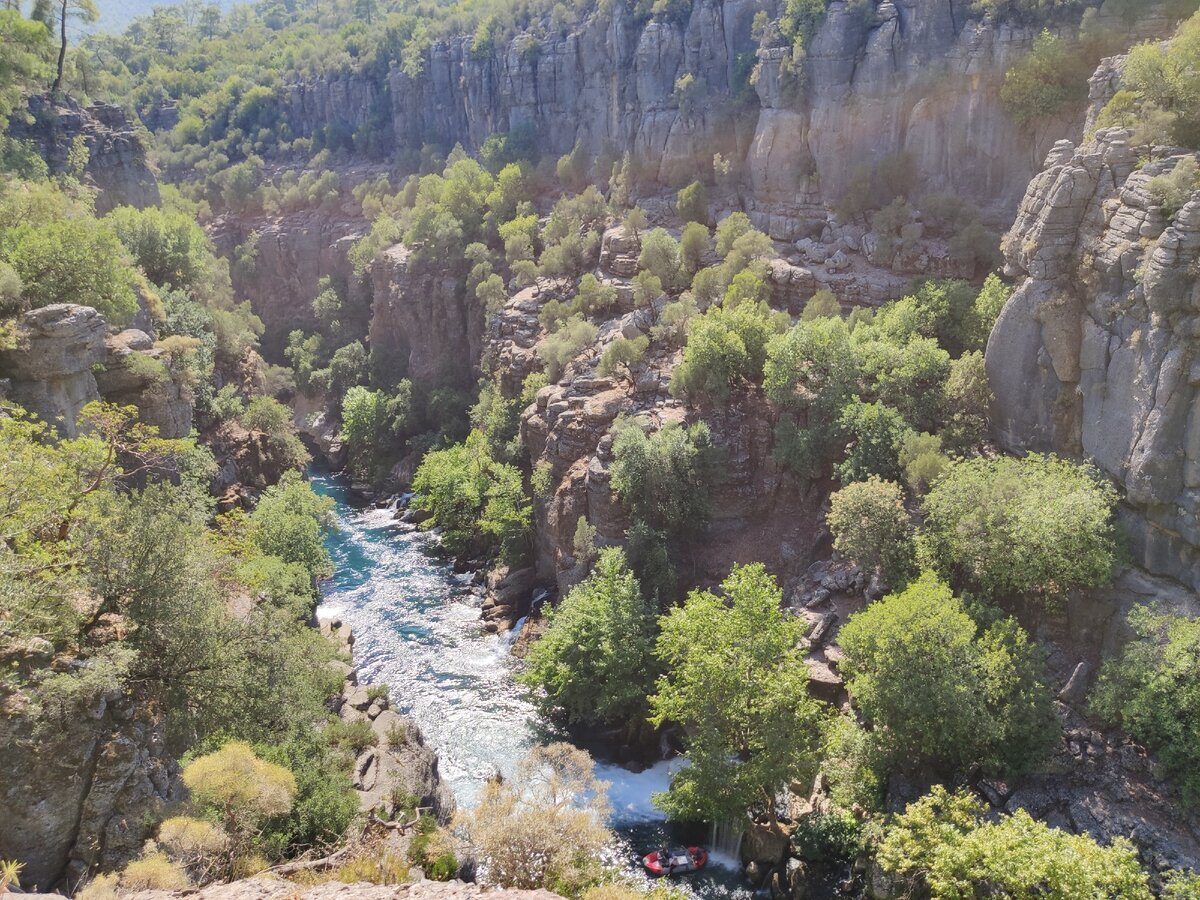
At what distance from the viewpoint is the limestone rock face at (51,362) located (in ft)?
97.6

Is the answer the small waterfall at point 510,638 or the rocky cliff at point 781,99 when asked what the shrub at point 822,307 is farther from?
the small waterfall at point 510,638

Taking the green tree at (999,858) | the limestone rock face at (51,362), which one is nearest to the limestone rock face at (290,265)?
the limestone rock face at (51,362)

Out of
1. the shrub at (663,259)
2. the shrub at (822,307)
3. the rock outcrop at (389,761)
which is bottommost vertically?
the rock outcrop at (389,761)

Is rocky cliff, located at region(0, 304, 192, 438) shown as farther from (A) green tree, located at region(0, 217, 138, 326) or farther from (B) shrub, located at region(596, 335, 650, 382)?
(B) shrub, located at region(596, 335, 650, 382)

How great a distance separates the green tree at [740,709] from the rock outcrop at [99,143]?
172 ft

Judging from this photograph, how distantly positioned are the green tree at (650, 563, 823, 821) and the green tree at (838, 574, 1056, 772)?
2436 mm

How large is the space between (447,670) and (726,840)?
17.3m

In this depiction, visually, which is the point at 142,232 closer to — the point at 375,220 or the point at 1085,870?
the point at 375,220

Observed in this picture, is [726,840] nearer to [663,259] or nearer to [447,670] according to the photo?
[447,670]

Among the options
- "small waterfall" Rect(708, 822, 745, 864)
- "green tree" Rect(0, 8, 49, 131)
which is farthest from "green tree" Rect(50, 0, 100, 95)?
"small waterfall" Rect(708, 822, 745, 864)

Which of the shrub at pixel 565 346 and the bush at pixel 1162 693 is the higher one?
the shrub at pixel 565 346

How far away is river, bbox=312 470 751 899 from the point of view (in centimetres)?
3191

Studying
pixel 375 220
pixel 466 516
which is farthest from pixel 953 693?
pixel 375 220

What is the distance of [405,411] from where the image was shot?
224 ft
